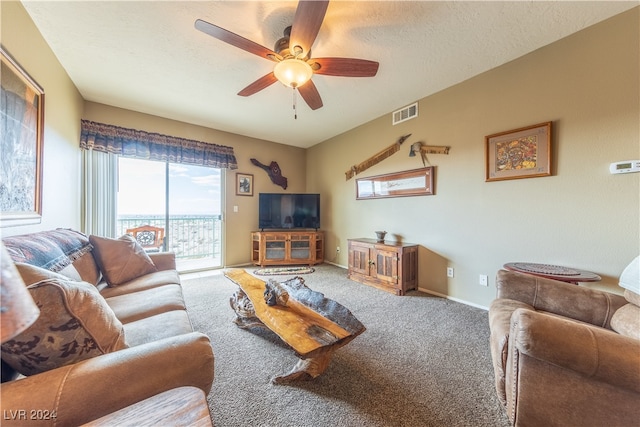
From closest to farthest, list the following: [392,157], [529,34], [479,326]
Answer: [529,34], [479,326], [392,157]

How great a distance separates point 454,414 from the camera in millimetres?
1201

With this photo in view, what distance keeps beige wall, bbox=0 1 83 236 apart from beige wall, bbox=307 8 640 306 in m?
3.65

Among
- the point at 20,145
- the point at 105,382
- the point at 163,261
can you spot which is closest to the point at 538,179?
the point at 105,382

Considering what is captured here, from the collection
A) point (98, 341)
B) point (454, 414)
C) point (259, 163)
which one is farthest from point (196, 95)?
point (454, 414)

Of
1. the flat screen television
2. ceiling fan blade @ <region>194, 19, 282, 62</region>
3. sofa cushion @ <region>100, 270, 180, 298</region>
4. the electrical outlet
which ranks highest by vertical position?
ceiling fan blade @ <region>194, 19, 282, 62</region>

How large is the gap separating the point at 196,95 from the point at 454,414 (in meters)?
3.81

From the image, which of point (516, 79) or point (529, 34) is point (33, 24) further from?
point (516, 79)

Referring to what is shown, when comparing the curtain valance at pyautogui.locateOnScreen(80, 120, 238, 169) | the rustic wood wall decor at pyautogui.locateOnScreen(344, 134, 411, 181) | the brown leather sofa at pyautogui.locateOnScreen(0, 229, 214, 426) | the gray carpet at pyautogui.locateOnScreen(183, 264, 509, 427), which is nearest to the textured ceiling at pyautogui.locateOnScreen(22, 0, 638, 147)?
Answer: the curtain valance at pyautogui.locateOnScreen(80, 120, 238, 169)

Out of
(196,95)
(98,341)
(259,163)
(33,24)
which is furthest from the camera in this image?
(259,163)

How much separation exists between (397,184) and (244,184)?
9.21ft

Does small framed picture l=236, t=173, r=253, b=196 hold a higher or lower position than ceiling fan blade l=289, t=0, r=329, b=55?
lower

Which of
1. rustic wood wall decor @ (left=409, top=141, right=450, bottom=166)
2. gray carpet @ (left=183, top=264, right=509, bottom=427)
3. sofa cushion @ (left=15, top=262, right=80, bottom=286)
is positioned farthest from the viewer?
rustic wood wall decor @ (left=409, top=141, right=450, bottom=166)

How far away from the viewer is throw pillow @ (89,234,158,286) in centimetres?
193

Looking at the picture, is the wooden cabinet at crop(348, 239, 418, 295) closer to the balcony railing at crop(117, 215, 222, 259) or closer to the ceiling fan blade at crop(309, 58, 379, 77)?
the ceiling fan blade at crop(309, 58, 379, 77)
